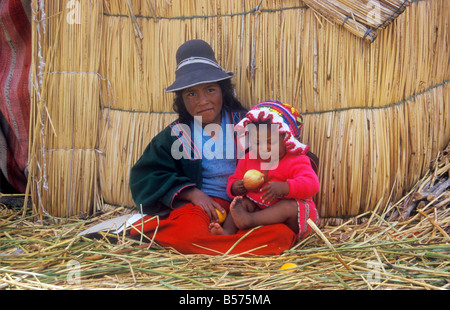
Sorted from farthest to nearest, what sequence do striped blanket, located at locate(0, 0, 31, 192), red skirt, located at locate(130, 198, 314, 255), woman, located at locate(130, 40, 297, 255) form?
striped blanket, located at locate(0, 0, 31, 192) → woman, located at locate(130, 40, 297, 255) → red skirt, located at locate(130, 198, 314, 255)

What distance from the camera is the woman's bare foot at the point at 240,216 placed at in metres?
2.29

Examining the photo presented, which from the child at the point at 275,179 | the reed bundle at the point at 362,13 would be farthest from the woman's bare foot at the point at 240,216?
the reed bundle at the point at 362,13

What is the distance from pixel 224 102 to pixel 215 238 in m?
0.86

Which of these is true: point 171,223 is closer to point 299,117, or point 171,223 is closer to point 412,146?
point 299,117

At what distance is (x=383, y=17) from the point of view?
7.61 feet

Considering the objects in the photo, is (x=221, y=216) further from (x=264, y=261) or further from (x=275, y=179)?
(x=264, y=261)

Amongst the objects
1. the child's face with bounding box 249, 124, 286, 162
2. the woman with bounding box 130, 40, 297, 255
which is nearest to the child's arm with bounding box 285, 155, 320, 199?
the child's face with bounding box 249, 124, 286, 162

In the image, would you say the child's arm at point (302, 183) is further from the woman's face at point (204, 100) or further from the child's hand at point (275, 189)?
the woman's face at point (204, 100)

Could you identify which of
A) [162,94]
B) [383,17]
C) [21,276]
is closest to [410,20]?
[383,17]

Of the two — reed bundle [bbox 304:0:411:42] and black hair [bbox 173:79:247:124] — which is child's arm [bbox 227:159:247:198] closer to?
black hair [bbox 173:79:247:124]

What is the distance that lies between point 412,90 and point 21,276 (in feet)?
7.10

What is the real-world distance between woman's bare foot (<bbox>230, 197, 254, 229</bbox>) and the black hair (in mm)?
628

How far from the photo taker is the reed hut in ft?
8.33
